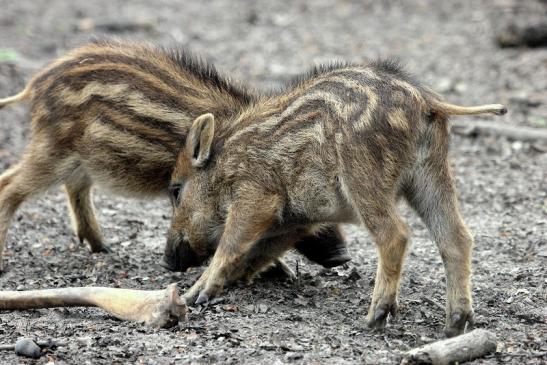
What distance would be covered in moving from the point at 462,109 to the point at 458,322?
43.0 inches

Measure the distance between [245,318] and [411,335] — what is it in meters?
0.87

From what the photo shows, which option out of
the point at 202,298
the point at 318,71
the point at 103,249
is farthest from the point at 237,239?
the point at 103,249

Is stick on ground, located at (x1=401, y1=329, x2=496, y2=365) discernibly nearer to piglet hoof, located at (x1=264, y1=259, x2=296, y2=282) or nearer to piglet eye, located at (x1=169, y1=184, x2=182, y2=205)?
piglet hoof, located at (x1=264, y1=259, x2=296, y2=282)

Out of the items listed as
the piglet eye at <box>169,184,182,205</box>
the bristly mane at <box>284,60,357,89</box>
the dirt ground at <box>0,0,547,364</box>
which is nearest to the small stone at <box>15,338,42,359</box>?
the dirt ground at <box>0,0,547,364</box>

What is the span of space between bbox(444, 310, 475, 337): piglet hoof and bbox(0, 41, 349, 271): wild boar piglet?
3.89 ft

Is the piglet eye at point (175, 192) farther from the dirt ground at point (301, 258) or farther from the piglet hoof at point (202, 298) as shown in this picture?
the piglet hoof at point (202, 298)

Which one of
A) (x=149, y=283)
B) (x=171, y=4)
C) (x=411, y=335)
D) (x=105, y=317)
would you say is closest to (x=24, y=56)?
(x=171, y=4)

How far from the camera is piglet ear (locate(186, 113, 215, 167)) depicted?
5.74 metres

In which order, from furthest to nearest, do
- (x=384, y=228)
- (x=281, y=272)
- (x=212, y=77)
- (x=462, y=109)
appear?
(x=212, y=77), (x=281, y=272), (x=462, y=109), (x=384, y=228)

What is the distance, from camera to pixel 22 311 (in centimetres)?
522

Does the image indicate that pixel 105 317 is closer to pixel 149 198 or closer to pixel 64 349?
pixel 64 349

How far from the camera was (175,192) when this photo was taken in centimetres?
609

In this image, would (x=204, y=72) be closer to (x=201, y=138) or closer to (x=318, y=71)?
(x=201, y=138)

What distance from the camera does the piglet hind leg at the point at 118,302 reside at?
194 inches
